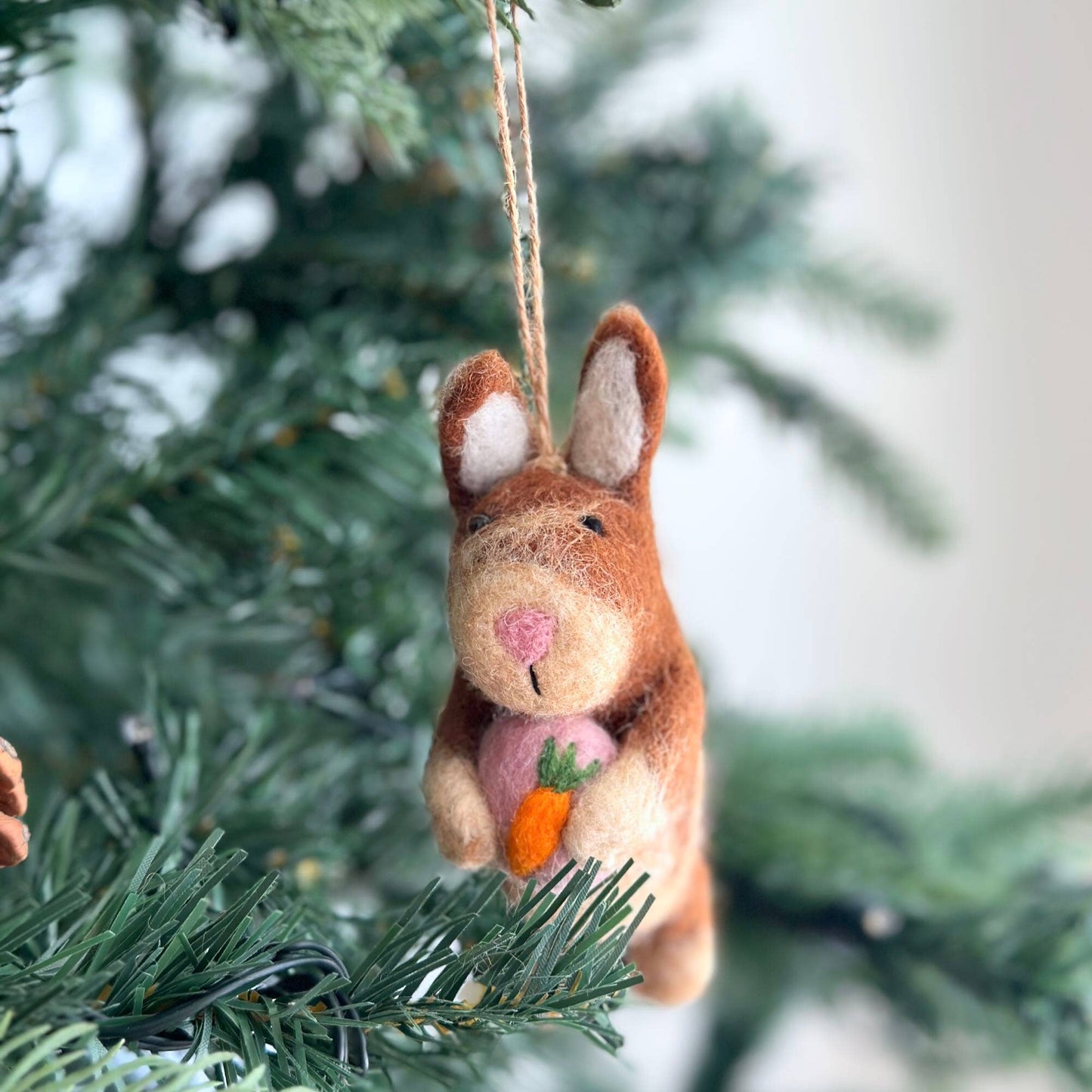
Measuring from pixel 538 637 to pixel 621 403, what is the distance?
69 millimetres

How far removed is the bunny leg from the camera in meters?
0.32

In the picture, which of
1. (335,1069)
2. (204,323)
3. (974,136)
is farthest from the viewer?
(974,136)

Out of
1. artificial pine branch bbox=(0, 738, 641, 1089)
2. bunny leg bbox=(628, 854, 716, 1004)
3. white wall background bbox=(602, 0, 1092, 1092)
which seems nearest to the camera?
artificial pine branch bbox=(0, 738, 641, 1089)

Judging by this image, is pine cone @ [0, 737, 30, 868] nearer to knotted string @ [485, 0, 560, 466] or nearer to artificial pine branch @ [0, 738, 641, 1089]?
artificial pine branch @ [0, 738, 641, 1089]

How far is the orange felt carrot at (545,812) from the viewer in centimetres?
27

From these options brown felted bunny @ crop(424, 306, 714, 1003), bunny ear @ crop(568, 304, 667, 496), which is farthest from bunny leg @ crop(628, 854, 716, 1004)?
bunny ear @ crop(568, 304, 667, 496)

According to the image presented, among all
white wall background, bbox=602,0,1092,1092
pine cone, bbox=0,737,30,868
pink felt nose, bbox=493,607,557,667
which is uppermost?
white wall background, bbox=602,0,1092,1092

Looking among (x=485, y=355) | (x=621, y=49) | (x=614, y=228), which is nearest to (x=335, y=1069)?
(x=485, y=355)

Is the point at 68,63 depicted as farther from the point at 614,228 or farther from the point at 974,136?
the point at 974,136

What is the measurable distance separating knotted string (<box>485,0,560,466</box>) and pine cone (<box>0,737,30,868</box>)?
15 cm

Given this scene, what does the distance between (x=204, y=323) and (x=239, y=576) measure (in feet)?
0.46

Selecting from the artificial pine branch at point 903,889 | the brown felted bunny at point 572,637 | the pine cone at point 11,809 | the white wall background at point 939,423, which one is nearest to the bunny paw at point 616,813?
the brown felted bunny at point 572,637

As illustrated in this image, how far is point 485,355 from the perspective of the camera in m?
0.28

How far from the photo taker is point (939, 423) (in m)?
1.08
